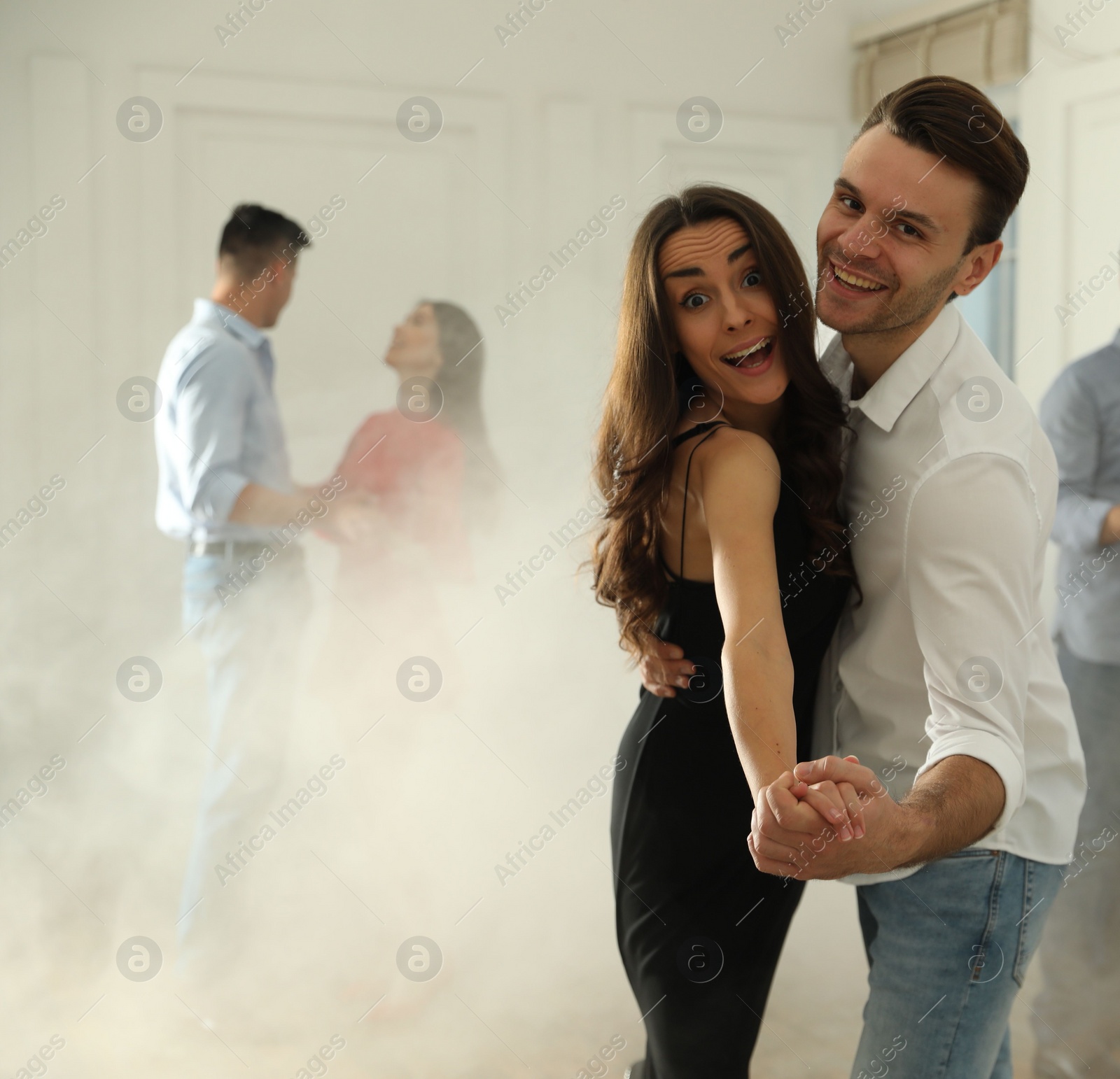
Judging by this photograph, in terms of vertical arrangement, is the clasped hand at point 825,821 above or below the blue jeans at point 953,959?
above

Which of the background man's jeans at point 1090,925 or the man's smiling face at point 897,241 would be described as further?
the background man's jeans at point 1090,925

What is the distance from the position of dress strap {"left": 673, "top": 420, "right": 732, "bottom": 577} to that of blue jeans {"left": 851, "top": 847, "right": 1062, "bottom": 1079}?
49 cm

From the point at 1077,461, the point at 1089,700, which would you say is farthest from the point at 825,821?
the point at 1089,700

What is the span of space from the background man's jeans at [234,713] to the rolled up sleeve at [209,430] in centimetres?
18

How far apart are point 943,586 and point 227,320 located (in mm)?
1736

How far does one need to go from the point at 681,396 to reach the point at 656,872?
0.61 meters

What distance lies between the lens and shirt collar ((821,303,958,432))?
114cm

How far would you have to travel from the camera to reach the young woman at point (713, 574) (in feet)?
3.54

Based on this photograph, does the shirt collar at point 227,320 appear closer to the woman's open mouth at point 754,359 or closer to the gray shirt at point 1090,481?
the woman's open mouth at point 754,359

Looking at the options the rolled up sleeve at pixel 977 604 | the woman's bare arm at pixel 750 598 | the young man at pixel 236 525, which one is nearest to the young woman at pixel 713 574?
the woman's bare arm at pixel 750 598

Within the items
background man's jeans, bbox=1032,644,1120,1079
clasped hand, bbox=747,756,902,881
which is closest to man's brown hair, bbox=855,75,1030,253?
clasped hand, bbox=747,756,902,881

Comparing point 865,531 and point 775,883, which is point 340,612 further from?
point 865,531

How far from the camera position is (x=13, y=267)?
2.16 m

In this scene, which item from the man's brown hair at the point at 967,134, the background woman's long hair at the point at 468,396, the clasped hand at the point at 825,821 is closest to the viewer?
the clasped hand at the point at 825,821
